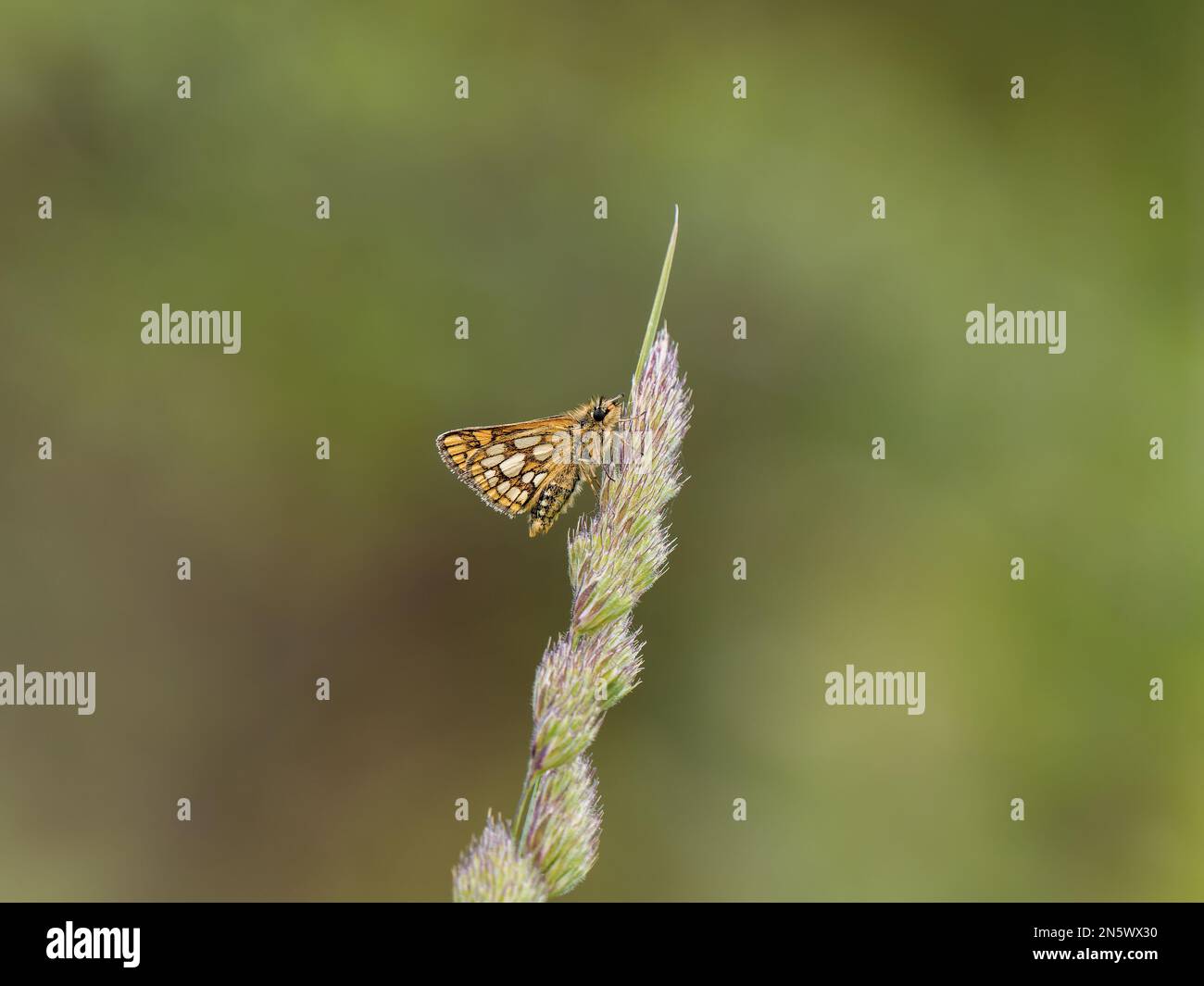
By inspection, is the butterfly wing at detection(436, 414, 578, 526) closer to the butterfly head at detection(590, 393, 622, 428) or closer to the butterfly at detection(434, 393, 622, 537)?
the butterfly at detection(434, 393, 622, 537)

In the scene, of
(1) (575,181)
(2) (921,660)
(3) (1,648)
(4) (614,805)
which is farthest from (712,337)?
(3) (1,648)

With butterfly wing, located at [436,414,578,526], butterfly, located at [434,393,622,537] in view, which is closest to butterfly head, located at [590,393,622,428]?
butterfly, located at [434,393,622,537]

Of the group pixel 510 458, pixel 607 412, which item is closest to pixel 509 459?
pixel 510 458

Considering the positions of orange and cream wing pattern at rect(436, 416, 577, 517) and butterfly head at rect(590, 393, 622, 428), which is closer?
butterfly head at rect(590, 393, 622, 428)

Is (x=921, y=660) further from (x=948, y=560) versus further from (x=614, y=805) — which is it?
(x=614, y=805)

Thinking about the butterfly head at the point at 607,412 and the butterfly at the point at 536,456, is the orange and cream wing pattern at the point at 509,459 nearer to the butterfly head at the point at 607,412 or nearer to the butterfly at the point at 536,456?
the butterfly at the point at 536,456

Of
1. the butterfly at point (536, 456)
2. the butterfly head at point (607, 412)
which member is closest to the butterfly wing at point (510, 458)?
the butterfly at point (536, 456)

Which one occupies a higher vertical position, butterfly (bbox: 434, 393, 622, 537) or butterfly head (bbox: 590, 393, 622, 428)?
butterfly head (bbox: 590, 393, 622, 428)
